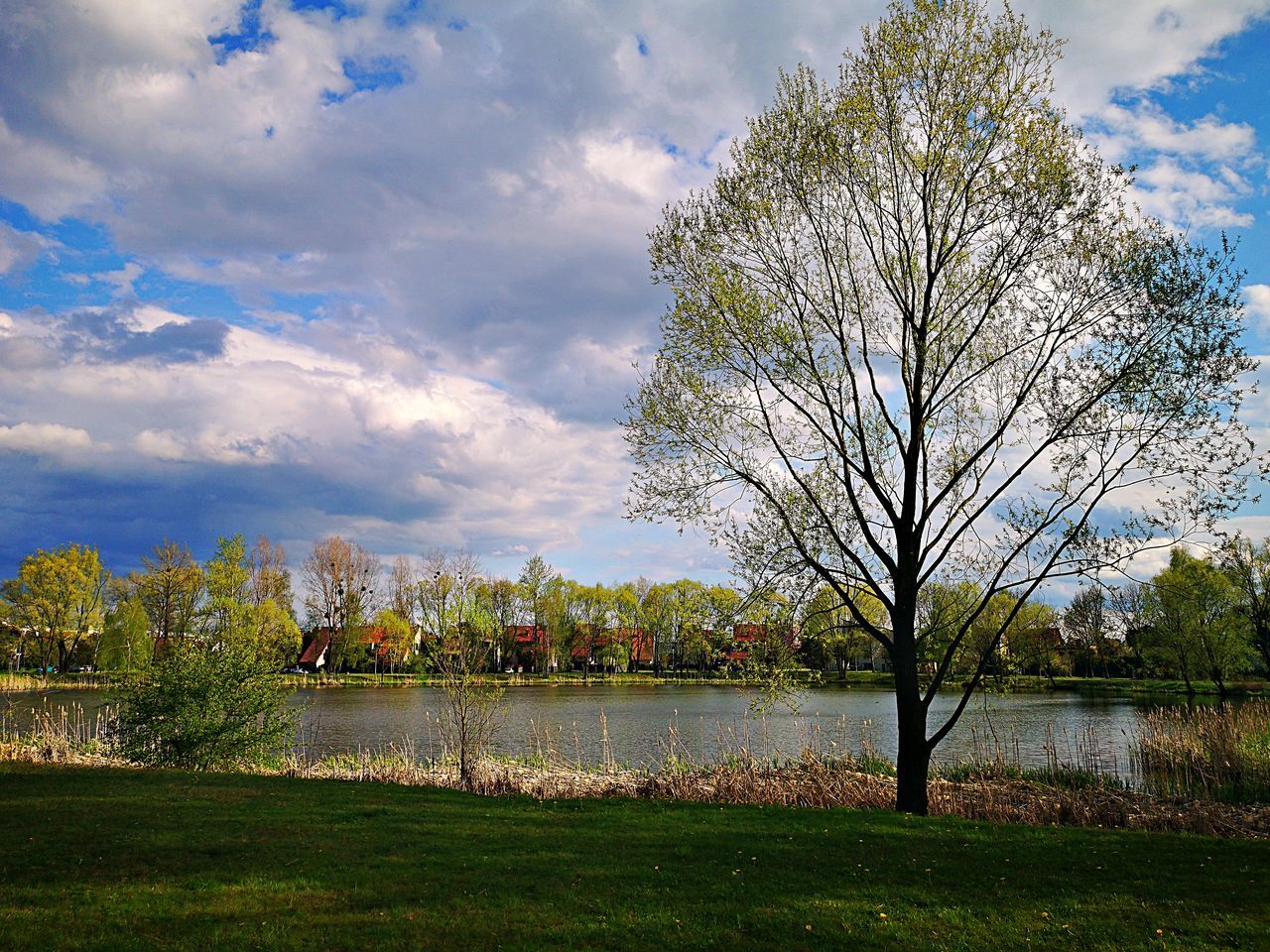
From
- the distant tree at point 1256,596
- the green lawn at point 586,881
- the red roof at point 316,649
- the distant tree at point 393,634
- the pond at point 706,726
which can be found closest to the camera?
the green lawn at point 586,881

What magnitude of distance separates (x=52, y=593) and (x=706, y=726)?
1997 inches

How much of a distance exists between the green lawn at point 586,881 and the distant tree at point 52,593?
53.1 m

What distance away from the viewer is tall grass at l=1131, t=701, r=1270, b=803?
17188mm

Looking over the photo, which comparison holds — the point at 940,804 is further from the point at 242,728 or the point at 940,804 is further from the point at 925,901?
the point at 242,728

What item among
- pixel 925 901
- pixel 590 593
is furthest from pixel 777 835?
pixel 590 593

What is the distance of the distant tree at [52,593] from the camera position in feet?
180

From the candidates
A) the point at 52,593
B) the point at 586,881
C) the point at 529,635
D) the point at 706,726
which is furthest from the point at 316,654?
the point at 586,881

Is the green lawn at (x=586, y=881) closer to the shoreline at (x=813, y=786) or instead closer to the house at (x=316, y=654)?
the shoreline at (x=813, y=786)

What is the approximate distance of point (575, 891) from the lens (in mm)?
8047

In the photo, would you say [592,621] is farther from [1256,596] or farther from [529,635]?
[1256,596]

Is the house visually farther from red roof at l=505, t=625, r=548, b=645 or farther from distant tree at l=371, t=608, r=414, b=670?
red roof at l=505, t=625, r=548, b=645

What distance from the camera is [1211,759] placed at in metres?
18.7

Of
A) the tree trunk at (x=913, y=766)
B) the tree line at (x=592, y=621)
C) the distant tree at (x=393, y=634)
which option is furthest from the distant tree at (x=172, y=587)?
the tree trunk at (x=913, y=766)

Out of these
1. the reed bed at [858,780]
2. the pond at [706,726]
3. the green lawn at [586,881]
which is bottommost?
the pond at [706,726]
